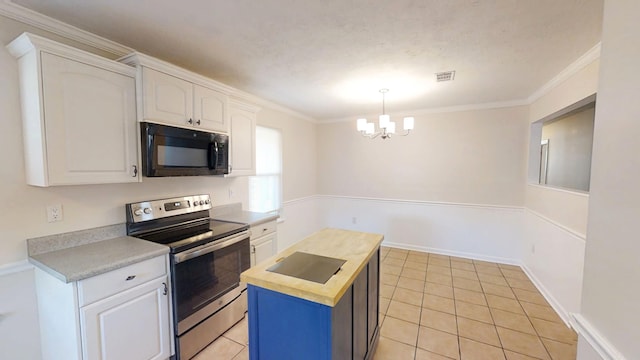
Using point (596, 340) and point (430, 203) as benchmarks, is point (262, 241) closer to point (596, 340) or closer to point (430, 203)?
point (596, 340)

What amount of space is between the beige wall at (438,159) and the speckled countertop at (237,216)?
2.41 metres

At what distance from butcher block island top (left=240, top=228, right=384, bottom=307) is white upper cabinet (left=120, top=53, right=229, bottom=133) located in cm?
147

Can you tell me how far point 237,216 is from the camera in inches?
117

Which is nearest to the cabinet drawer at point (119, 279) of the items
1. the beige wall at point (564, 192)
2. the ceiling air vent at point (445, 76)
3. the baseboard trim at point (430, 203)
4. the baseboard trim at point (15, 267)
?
the baseboard trim at point (15, 267)

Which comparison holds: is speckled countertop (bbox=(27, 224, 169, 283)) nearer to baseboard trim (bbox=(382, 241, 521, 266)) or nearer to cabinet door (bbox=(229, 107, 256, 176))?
cabinet door (bbox=(229, 107, 256, 176))

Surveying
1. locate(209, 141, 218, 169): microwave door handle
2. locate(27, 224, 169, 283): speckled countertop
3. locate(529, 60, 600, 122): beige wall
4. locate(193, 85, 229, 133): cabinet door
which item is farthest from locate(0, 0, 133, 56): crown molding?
locate(529, 60, 600, 122): beige wall

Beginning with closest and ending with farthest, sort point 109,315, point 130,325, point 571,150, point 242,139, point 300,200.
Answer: point 109,315, point 130,325, point 242,139, point 571,150, point 300,200

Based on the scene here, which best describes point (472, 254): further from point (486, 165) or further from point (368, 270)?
point (368, 270)

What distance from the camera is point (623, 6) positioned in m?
0.86

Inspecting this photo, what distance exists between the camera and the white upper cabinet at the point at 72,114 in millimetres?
1515

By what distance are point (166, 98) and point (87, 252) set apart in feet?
4.12

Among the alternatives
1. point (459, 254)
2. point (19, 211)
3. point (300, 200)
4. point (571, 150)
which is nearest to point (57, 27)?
point (19, 211)

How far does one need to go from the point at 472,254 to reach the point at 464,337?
7.19ft

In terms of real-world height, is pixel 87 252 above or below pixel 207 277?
above
